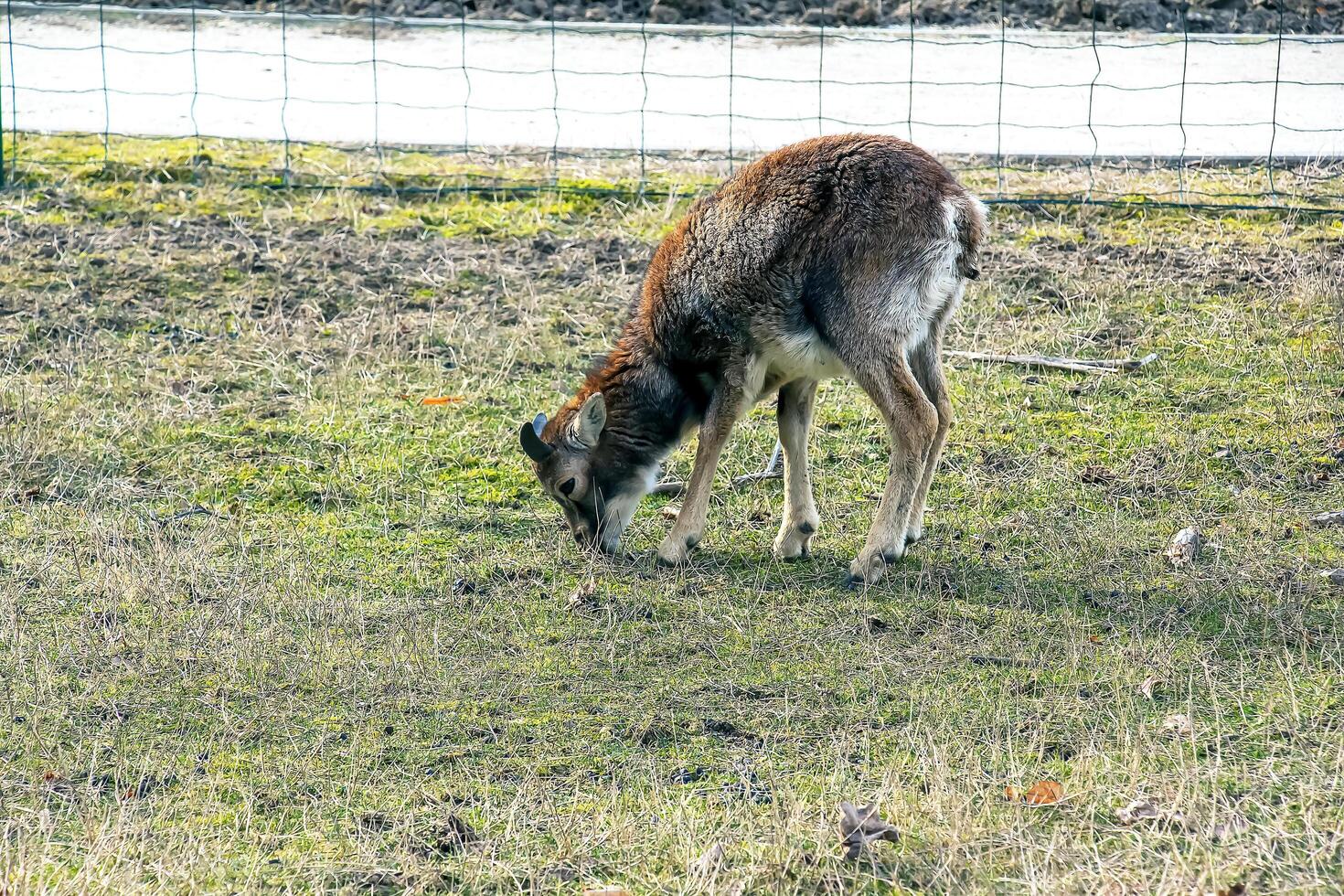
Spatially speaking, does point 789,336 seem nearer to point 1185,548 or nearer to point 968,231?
point 968,231

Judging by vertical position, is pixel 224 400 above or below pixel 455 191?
below

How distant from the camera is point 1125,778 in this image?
492 cm

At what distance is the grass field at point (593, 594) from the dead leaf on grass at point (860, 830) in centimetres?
3

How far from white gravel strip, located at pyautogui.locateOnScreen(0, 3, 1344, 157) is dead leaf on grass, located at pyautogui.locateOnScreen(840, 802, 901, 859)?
302 inches

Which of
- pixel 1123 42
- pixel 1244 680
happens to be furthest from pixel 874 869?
pixel 1123 42

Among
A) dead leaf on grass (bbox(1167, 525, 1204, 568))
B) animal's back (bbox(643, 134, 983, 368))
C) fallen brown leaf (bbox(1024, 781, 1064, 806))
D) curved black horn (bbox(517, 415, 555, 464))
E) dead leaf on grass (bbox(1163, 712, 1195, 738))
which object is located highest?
animal's back (bbox(643, 134, 983, 368))

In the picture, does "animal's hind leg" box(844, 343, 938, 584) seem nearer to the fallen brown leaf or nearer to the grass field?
the grass field

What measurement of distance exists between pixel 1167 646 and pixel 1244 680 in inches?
13.1

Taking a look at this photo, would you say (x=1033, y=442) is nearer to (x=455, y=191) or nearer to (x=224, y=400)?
(x=224, y=400)

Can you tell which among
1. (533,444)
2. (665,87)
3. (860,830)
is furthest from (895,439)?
(665,87)

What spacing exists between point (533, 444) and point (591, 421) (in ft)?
1.02

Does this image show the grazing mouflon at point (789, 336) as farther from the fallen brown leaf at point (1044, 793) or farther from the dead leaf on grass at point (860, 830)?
the dead leaf on grass at point (860, 830)

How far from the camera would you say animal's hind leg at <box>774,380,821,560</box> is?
712 centimetres

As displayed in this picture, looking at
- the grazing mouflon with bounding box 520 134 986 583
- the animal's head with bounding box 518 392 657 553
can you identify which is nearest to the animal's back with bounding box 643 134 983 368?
the grazing mouflon with bounding box 520 134 986 583
